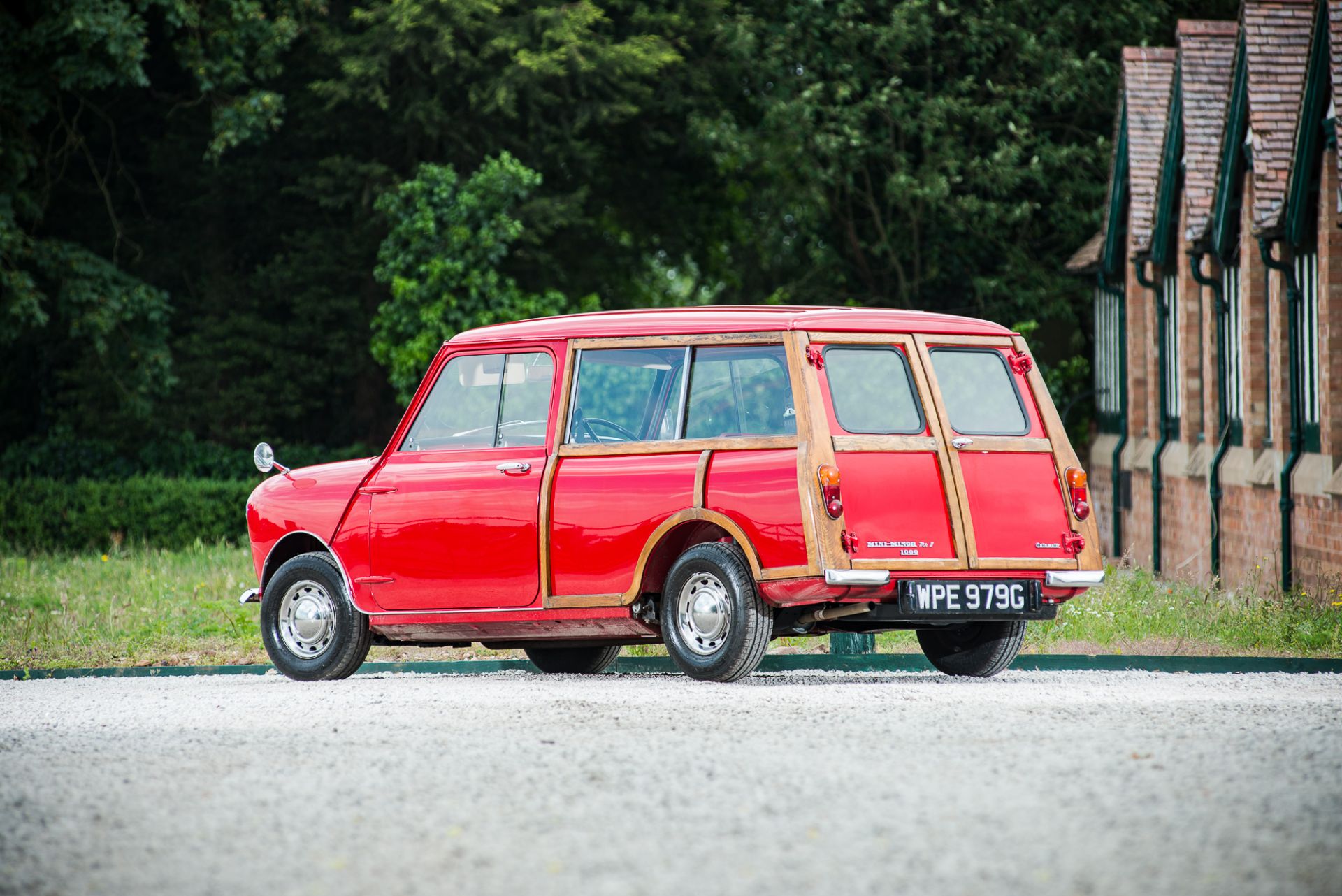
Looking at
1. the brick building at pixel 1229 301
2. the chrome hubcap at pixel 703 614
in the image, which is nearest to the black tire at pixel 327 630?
the chrome hubcap at pixel 703 614

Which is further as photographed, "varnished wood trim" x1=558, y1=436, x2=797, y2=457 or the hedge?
the hedge

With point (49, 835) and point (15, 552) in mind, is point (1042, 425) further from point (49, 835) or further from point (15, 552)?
point (15, 552)

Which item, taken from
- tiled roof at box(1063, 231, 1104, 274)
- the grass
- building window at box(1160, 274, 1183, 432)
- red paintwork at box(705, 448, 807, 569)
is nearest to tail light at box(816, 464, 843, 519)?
red paintwork at box(705, 448, 807, 569)

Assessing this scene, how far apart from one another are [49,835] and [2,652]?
A: 8.04 m

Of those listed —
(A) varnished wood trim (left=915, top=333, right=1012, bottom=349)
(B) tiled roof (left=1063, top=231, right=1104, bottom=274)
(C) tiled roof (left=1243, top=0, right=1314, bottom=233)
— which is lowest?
(A) varnished wood trim (left=915, top=333, right=1012, bottom=349)

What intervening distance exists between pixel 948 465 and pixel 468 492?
2821 mm

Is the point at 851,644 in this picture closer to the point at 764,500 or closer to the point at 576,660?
the point at 576,660

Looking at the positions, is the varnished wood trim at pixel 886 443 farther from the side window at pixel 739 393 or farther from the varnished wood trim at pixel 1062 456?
the varnished wood trim at pixel 1062 456

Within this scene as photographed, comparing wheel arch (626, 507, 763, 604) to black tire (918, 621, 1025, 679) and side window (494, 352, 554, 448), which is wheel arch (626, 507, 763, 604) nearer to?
side window (494, 352, 554, 448)

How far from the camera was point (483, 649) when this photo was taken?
533 inches

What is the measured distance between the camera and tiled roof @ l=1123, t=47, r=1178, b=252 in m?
24.5

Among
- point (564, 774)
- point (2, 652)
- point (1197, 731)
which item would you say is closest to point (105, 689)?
point (2, 652)

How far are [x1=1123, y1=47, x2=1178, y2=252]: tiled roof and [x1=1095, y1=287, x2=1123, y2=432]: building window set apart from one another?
2.18m

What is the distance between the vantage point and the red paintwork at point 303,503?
37.0 ft
